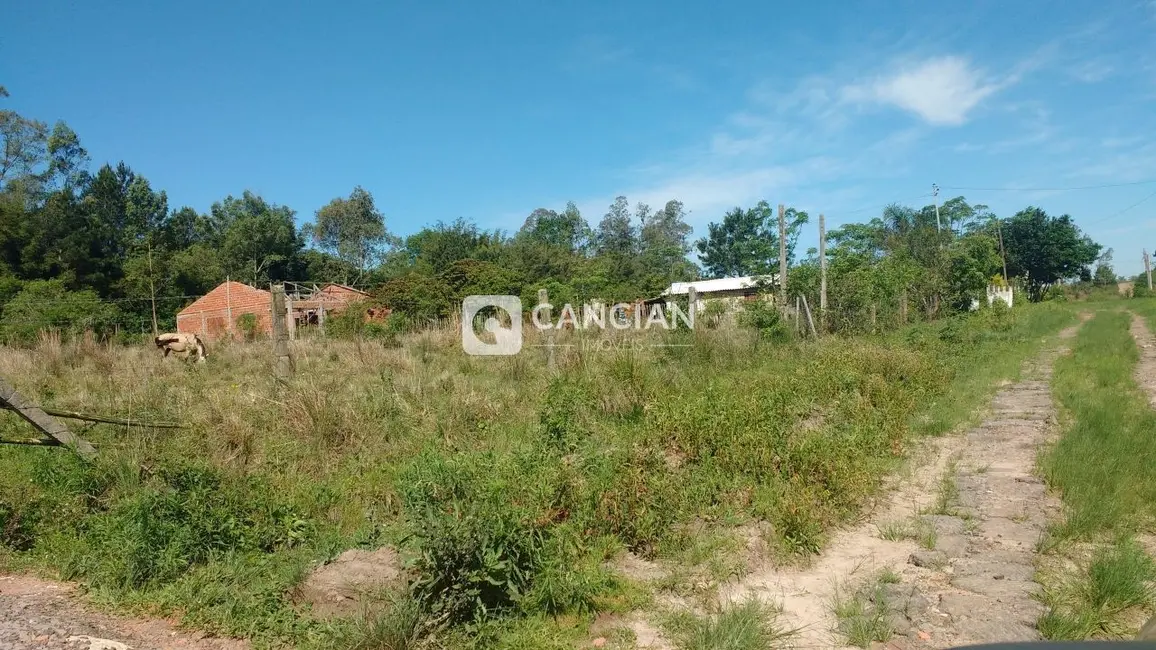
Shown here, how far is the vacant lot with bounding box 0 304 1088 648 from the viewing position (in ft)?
10.2

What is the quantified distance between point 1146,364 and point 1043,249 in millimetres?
46840

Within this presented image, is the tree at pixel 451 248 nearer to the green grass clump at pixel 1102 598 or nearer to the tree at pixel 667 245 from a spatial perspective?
the tree at pixel 667 245

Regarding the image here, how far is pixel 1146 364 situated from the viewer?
10375 mm

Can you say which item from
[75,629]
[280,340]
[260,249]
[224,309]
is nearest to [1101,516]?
[75,629]

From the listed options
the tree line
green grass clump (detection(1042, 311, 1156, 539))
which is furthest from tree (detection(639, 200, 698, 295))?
green grass clump (detection(1042, 311, 1156, 539))

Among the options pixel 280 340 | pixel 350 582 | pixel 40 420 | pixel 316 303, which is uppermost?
pixel 316 303

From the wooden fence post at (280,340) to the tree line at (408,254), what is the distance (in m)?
8.77

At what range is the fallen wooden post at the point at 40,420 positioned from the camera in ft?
13.7

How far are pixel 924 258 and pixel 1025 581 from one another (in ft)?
80.7

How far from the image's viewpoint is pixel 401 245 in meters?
49.0

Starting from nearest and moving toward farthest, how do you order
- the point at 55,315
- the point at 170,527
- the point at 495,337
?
the point at 170,527 → the point at 495,337 → the point at 55,315

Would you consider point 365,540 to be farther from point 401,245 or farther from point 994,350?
point 401,245

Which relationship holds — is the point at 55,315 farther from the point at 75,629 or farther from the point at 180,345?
the point at 75,629

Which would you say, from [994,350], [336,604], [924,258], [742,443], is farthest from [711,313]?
[924,258]
